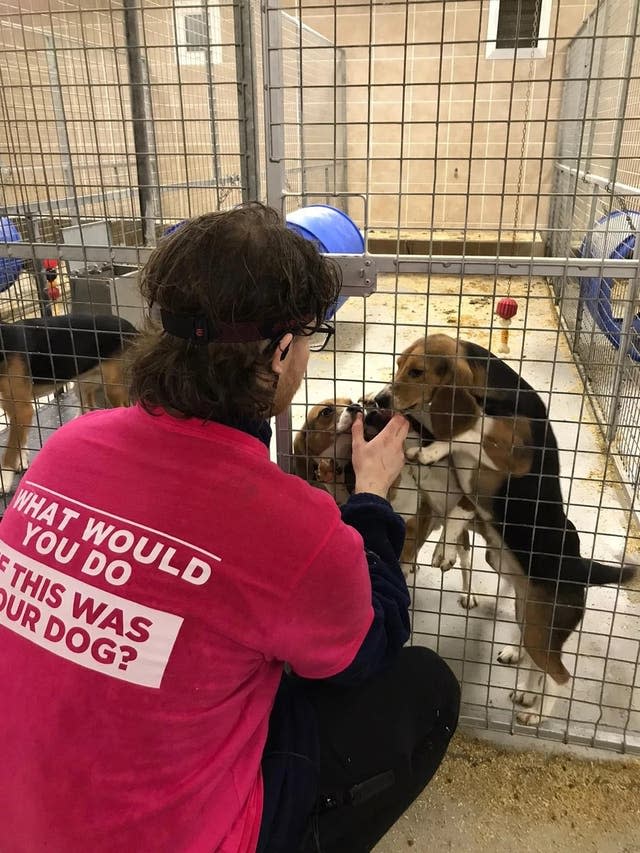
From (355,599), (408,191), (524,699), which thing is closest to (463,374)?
(524,699)

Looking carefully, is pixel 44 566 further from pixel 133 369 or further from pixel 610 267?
pixel 610 267

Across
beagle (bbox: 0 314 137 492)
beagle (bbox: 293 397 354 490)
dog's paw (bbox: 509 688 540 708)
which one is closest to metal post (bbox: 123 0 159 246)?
beagle (bbox: 0 314 137 492)

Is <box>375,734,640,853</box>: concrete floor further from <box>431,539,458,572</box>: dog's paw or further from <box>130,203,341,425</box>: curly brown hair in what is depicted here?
<box>130,203,341,425</box>: curly brown hair

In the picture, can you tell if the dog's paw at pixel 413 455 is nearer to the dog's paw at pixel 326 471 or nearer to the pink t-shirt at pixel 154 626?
the dog's paw at pixel 326 471

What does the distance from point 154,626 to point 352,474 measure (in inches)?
52.4

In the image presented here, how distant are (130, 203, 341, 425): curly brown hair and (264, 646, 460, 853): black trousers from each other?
0.62 m

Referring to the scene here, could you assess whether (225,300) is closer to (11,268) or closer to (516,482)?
(516,482)

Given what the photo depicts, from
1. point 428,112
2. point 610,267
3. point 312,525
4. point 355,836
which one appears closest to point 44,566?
point 312,525

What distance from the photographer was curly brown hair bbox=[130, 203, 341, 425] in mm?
1050

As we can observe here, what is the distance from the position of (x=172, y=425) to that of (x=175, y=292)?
206 mm

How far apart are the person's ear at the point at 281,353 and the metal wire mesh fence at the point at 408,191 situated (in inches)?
17.8

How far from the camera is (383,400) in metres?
2.13

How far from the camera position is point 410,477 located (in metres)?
2.61

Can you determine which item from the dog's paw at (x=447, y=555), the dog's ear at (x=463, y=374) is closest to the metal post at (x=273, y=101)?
the dog's ear at (x=463, y=374)
